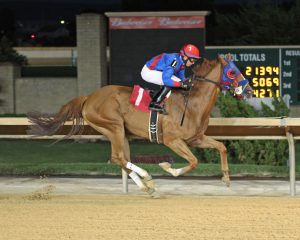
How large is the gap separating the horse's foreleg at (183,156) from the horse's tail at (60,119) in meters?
1.23

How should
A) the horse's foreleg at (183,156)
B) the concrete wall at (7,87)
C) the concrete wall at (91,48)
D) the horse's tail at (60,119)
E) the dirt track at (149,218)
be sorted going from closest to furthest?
1. the dirt track at (149,218)
2. the horse's foreleg at (183,156)
3. the horse's tail at (60,119)
4. the concrete wall at (91,48)
5. the concrete wall at (7,87)

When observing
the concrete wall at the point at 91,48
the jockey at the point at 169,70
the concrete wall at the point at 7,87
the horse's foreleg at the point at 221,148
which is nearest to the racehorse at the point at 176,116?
the horse's foreleg at the point at 221,148

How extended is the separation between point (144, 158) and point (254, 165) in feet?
5.86

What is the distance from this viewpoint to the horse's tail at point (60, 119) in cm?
910

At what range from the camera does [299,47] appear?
16.3 metres

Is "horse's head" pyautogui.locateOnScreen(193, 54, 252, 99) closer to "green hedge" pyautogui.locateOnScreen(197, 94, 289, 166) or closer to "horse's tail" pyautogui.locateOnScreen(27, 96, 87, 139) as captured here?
"horse's tail" pyautogui.locateOnScreen(27, 96, 87, 139)

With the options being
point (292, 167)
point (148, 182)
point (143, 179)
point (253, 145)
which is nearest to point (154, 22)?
point (253, 145)

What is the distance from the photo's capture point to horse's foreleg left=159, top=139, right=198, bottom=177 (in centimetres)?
832

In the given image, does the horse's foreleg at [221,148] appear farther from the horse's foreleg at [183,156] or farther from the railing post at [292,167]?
the railing post at [292,167]

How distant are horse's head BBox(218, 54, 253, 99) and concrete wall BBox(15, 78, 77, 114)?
10.6m

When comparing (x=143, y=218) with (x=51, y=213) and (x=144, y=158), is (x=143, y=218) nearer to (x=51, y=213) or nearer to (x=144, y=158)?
(x=51, y=213)

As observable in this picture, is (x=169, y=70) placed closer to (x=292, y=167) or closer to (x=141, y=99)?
(x=141, y=99)

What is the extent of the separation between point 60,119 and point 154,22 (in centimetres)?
622

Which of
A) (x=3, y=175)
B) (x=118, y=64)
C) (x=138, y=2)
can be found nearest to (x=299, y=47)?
(x=118, y=64)
